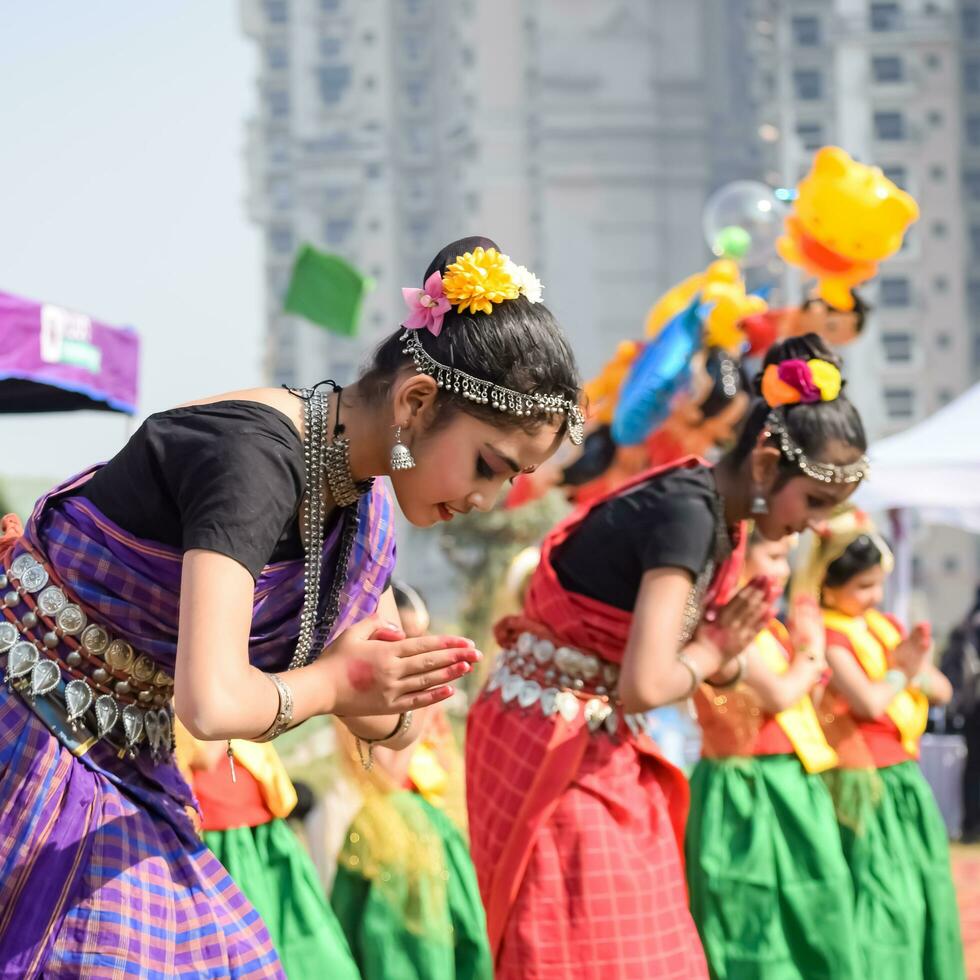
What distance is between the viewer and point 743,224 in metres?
7.27

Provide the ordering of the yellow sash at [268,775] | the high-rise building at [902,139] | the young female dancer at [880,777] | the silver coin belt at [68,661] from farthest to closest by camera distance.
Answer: the high-rise building at [902,139], the young female dancer at [880,777], the yellow sash at [268,775], the silver coin belt at [68,661]

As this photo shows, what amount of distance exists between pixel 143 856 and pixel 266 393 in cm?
64

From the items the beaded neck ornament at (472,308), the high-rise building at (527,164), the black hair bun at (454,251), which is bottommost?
the high-rise building at (527,164)

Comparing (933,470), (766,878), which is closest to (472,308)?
(766,878)

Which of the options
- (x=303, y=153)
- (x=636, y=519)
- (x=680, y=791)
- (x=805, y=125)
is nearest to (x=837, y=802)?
(x=680, y=791)

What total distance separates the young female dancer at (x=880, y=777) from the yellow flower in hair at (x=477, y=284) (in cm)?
312

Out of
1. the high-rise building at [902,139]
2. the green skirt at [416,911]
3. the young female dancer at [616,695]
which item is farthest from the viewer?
the high-rise building at [902,139]

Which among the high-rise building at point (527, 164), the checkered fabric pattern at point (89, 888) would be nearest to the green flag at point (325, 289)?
the checkered fabric pattern at point (89, 888)

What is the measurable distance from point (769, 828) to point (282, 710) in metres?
2.81

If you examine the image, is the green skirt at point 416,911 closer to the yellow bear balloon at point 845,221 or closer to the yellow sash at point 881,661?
the yellow sash at point 881,661

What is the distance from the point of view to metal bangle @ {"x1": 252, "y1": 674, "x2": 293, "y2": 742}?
6.96 ft

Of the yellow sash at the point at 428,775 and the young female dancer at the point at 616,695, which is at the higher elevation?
the young female dancer at the point at 616,695

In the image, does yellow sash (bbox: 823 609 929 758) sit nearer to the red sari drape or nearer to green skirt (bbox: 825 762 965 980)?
green skirt (bbox: 825 762 965 980)

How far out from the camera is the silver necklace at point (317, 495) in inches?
92.7
